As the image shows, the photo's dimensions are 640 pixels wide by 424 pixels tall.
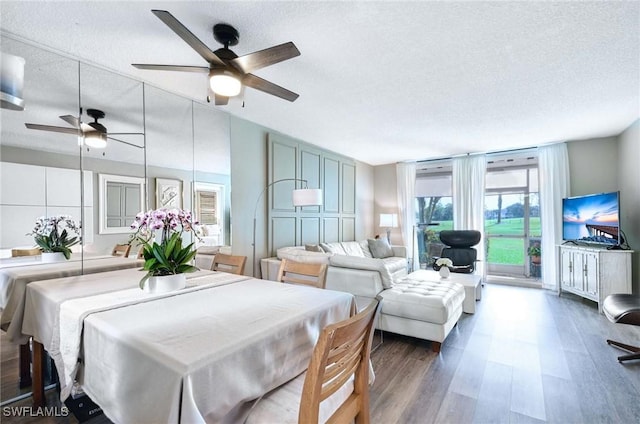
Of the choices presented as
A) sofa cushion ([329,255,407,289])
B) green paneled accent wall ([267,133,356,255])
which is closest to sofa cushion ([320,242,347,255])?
green paneled accent wall ([267,133,356,255])

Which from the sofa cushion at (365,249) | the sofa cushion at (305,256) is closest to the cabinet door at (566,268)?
the sofa cushion at (365,249)

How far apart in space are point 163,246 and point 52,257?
3.62ft

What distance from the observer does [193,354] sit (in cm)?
86

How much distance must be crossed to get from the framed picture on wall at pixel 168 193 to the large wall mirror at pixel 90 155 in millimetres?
15

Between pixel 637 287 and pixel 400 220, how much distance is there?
3.62 metres

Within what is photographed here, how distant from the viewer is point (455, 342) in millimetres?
2703

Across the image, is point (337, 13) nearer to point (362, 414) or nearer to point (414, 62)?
point (414, 62)

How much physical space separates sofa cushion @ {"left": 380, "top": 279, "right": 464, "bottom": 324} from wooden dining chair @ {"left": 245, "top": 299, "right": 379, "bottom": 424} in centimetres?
146

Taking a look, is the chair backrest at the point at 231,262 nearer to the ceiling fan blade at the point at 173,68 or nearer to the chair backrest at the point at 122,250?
the chair backrest at the point at 122,250

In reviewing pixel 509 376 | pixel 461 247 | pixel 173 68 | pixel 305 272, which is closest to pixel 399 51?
pixel 173 68

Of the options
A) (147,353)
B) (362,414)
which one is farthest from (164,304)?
(362,414)

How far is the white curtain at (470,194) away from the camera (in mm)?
5246

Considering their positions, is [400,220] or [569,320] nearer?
[569,320]

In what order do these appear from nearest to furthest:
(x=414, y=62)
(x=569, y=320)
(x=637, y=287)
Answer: (x=414, y=62) < (x=569, y=320) < (x=637, y=287)
